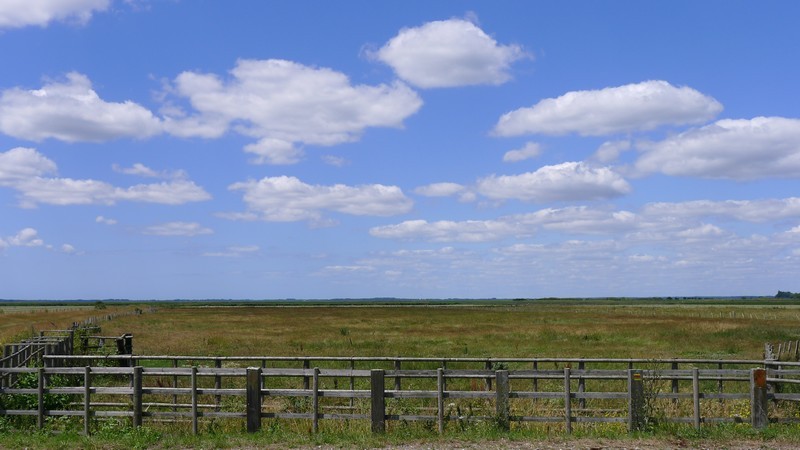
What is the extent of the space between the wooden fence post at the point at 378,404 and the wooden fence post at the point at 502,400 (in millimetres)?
2209

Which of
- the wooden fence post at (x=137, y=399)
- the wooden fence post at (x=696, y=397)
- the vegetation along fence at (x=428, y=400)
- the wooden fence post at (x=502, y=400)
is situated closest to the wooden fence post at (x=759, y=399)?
the vegetation along fence at (x=428, y=400)

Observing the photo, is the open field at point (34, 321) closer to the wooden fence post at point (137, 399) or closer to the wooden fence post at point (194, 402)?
the wooden fence post at point (137, 399)

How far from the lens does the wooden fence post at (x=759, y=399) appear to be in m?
14.6

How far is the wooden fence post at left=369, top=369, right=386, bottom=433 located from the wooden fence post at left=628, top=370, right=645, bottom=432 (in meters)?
4.82

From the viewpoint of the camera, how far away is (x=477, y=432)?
13695 mm

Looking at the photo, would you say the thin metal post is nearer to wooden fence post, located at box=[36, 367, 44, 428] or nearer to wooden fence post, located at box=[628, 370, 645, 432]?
wooden fence post, located at box=[628, 370, 645, 432]

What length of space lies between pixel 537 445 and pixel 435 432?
2083 millimetres

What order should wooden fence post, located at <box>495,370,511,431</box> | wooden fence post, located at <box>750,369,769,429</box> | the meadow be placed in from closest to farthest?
the meadow < wooden fence post, located at <box>495,370,511,431</box> < wooden fence post, located at <box>750,369,769,429</box>

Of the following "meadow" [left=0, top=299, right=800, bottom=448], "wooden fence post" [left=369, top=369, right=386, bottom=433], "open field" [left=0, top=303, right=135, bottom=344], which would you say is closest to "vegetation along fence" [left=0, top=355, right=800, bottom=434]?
"wooden fence post" [left=369, top=369, right=386, bottom=433]

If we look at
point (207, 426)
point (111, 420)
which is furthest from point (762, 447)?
point (111, 420)

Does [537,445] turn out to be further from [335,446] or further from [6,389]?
[6,389]

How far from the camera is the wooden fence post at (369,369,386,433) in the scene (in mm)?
14078

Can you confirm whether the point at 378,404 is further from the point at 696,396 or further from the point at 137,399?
the point at 696,396

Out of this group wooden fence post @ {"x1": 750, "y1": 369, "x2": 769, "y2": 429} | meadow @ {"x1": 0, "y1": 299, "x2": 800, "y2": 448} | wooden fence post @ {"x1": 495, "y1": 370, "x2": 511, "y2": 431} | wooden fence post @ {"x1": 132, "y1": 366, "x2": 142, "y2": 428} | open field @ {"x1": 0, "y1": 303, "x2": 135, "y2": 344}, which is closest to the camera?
meadow @ {"x1": 0, "y1": 299, "x2": 800, "y2": 448}
